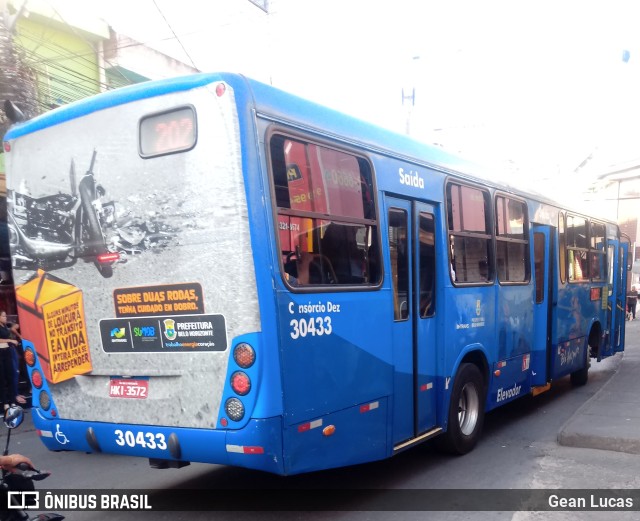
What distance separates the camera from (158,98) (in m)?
4.47

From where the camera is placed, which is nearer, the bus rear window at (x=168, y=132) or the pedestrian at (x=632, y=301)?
the bus rear window at (x=168, y=132)

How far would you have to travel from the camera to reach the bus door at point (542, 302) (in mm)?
8820

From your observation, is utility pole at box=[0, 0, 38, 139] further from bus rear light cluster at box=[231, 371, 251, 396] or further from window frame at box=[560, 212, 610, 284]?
window frame at box=[560, 212, 610, 284]

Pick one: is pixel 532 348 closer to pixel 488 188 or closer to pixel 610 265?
pixel 488 188

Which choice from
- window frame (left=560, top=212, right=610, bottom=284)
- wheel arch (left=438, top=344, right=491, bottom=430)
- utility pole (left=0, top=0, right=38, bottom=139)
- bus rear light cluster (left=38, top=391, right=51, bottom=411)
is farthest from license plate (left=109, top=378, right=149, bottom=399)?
utility pole (left=0, top=0, right=38, bottom=139)

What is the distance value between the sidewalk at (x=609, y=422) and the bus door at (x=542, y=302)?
2.44 feet

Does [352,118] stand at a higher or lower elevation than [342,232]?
higher

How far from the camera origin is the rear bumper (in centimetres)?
Answer: 414

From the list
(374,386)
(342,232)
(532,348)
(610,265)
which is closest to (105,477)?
(374,386)

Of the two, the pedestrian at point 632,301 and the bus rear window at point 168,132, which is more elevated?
Answer: the bus rear window at point 168,132

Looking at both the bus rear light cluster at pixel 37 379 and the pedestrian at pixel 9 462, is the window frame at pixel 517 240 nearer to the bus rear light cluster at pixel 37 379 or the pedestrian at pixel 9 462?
the bus rear light cluster at pixel 37 379

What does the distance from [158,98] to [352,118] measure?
1.69 metres

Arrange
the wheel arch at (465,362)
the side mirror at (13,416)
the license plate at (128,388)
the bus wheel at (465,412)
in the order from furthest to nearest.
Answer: the bus wheel at (465,412)
the wheel arch at (465,362)
the license plate at (128,388)
the side mirror at (13,416)

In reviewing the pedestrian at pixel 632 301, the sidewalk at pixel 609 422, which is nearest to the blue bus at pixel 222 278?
the sidewalk at pixel 609 422
